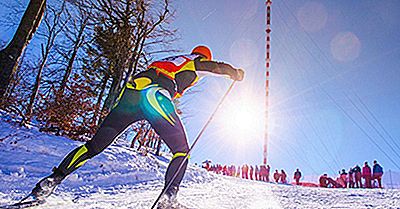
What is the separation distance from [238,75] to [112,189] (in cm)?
226

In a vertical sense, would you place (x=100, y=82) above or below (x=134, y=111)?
above

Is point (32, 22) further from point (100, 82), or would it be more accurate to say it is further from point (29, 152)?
point (100, 82)

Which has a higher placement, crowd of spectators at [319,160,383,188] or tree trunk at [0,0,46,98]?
tree trunk at [0,0,46,98]

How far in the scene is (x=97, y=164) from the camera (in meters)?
5.16

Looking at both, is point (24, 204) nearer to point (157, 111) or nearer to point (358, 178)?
point (157, 111)

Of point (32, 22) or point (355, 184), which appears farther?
point (355, 184)

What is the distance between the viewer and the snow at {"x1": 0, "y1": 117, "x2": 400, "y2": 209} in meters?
2.80

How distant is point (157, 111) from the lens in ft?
8.11

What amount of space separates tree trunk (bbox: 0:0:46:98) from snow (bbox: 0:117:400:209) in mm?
870

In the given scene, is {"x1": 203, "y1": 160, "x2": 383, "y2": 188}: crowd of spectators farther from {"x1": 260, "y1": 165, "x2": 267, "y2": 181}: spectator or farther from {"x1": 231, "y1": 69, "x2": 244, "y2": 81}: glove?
{"x1": 231, "y1": 69, "x2": 244, "y2": 81}: glove

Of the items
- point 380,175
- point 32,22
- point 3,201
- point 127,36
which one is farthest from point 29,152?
point 380,175

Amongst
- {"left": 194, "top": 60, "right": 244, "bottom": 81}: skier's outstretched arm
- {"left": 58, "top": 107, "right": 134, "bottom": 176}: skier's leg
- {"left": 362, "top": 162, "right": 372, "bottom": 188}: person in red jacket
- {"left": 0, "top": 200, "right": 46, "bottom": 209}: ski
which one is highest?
{"left": 194, "top": 60, "right": 244, "bottom": 81}: skier's outstretched arm

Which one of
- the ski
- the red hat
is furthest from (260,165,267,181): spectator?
the ski

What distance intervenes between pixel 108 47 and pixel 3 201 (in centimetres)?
1260
